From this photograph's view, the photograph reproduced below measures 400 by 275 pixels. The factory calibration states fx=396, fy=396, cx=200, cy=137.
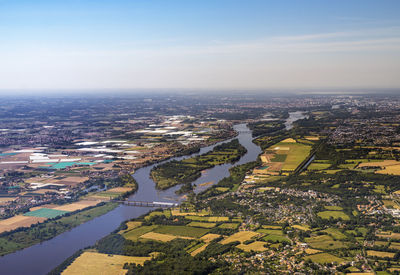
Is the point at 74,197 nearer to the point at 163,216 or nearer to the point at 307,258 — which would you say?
the point at 163,216

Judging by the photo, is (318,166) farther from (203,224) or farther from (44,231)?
(44,231)

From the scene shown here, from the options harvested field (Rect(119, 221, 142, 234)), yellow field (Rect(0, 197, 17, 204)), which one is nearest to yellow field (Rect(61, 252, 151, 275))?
harvested field (Rect(119, 221, 142, 234))

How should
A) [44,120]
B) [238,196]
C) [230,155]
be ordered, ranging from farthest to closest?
[44,120] < [230,155] < [238,196]

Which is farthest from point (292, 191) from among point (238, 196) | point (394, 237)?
point (394, 237)

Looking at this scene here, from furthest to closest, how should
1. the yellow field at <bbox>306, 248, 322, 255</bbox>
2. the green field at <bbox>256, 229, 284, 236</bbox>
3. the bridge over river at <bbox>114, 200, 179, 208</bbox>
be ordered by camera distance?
1. the bridge over river at <bbox>114, 200, 179, 208</bbox>
2. the green field at <bbox>256, 229, 284, 236</bbox>
3. the yellow field at <bbox>306, 248, 322, 255</bbox>

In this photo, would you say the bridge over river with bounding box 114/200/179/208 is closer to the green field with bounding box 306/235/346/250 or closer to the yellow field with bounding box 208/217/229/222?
the yellow field with bounding box 208/217/229/222

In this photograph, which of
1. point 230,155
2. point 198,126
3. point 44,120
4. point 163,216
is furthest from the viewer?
point 44,120
